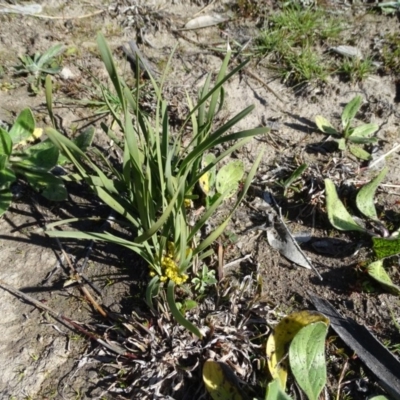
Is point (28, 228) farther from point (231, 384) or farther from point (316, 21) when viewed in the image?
point (316, 21)

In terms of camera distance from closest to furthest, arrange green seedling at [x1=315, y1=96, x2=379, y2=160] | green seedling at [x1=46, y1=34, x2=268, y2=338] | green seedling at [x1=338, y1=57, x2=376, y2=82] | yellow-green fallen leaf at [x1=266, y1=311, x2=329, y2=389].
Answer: green seedling at [x1=46, y1=34, x2=268, y2=338] → yellow-green fallen leaf at [x1=266, y1=311, x2=329, y2=389] → green seedling at [x1=315, y1=96, x2=379, y2=160] → green seedling at [x1=338, y1=57, x2=376, y2=82]

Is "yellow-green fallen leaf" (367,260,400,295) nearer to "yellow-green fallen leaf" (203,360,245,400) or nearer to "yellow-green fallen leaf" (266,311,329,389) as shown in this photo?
"yellow-green fallen leaf" (266,311,329,389)

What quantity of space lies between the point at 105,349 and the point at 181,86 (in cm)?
139

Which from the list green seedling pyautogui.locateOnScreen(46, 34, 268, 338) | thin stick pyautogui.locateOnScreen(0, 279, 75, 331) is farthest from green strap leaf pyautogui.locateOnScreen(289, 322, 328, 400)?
thin stick pyautogui.locateOnScreen(0, 279, 75, 331)

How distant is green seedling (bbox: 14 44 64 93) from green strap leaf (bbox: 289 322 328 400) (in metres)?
1.75

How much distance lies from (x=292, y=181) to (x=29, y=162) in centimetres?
116

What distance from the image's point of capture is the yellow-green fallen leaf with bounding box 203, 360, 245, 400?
5.33 feet

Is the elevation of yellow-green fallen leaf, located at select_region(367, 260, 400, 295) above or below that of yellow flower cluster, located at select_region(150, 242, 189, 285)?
below

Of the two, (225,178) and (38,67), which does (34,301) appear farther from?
(38,67)

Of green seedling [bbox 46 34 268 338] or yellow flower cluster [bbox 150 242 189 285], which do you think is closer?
green seedling [bbox 46 34 268 338]

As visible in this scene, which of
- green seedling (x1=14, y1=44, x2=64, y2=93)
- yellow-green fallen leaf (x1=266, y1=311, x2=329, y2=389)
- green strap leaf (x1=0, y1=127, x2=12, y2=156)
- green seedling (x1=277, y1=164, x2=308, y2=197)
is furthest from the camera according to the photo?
green seedling (x1=14, y1=44, x2=64, y2=93)

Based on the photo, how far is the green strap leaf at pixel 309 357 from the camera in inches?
64.8

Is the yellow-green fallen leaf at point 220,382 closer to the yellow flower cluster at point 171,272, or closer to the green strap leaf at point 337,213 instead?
the yellow flower cluster at point 171,272

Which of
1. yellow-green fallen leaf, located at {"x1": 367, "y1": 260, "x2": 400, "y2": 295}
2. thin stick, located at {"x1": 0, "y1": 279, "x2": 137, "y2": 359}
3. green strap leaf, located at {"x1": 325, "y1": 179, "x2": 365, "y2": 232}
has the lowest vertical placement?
thin stick, located at {"x1": 0, "y1": 279, "x2": 137, "y2": 359}
